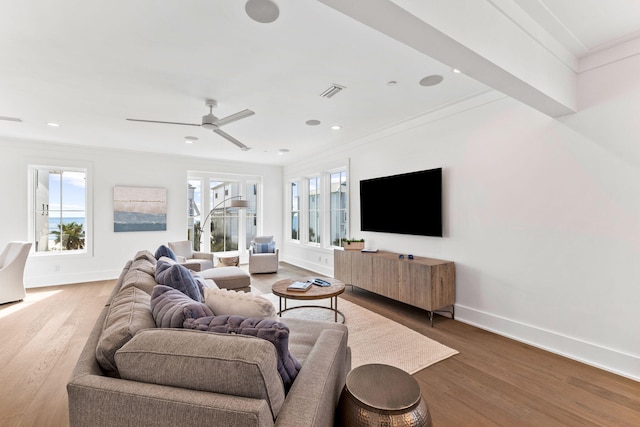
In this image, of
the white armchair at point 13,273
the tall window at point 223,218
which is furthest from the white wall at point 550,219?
the white armchair at point 13,273

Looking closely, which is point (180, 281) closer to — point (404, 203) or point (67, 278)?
point (404, 203)

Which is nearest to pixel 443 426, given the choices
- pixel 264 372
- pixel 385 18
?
pixel 264 372

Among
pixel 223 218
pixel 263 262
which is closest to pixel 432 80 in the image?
pixel 263 262

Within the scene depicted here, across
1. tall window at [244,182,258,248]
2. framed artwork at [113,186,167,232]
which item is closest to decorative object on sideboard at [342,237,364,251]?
tall window at [244,182,258,248]

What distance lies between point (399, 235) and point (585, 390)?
8.16 feet

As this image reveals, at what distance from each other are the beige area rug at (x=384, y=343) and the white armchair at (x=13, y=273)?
4.11m

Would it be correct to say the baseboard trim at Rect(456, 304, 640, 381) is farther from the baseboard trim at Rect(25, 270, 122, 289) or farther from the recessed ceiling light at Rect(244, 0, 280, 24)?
the baseboard trim at Rect(25, 270, 122, 289)

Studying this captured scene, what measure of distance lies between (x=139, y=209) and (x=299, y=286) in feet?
14.9

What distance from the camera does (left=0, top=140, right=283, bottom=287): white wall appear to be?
5.01 m

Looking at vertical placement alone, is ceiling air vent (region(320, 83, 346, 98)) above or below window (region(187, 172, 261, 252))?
above

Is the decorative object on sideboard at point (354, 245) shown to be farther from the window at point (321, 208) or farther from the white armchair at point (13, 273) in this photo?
the white armchair at point (13, 273)

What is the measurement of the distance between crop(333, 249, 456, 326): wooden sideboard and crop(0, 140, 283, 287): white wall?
4.27m

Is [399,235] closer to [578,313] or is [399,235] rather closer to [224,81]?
[578,313]

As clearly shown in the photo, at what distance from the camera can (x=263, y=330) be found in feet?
3.75
